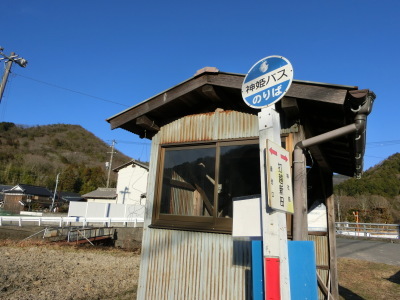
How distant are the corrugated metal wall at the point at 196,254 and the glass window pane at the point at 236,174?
0.79ft

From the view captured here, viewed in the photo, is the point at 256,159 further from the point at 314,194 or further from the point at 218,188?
the point at 314,194

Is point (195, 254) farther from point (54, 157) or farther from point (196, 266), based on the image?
point (54, 157)

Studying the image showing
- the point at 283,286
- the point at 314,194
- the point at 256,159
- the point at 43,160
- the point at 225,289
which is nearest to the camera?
the point at 283,286

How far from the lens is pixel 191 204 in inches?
179

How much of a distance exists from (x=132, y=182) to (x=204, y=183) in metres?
31.7

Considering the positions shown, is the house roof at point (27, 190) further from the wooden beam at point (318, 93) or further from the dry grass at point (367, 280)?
the wooden beam at point (318, 93)

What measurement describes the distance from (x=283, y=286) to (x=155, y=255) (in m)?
2.72

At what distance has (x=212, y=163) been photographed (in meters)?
4.33

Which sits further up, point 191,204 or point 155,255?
point 191,204

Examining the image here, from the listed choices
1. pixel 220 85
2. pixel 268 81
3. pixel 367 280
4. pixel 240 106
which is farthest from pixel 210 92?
pixel 367 280

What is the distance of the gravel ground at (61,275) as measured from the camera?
612cm

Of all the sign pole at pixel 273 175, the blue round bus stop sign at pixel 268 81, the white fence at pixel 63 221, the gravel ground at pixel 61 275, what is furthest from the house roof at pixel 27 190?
the sign pole at pixel 273 175

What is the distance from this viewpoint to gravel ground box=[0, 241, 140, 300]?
612 centimetres

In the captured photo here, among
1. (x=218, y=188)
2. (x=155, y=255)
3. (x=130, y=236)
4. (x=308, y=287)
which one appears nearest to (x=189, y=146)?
(x=218, y=188)
